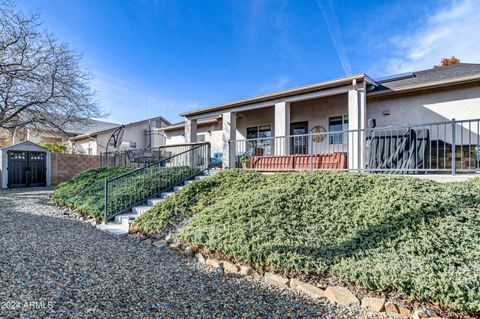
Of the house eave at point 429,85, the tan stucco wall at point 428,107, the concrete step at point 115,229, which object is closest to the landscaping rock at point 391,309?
the concrete step at point 115,229

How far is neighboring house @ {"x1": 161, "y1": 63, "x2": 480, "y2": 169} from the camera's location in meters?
7.46

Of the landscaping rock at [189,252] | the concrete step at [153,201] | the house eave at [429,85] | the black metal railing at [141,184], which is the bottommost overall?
the landscaping rock at [189,252]

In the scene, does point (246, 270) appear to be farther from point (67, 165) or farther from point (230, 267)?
point (67, 165)

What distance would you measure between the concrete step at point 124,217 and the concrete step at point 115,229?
0.37 feet

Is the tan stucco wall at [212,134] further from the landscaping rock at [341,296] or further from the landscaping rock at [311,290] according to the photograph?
the landscaping rock at [341,296]

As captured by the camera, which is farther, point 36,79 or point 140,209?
point 36,79

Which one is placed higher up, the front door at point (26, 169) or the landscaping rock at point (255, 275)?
the front door at point (26, 169)

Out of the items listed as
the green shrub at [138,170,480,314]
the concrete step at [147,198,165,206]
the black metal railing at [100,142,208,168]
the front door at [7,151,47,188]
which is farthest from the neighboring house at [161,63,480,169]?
the front door at [7,151,47,188]

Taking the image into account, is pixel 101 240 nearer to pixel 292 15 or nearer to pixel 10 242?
pixel 10 242

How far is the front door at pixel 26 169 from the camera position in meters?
12.8

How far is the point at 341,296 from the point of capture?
2998 millimetres

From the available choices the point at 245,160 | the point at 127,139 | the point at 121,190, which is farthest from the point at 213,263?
the point at 127,139

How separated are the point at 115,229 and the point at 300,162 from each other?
17.9 feet

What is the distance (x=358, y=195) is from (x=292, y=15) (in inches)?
341
